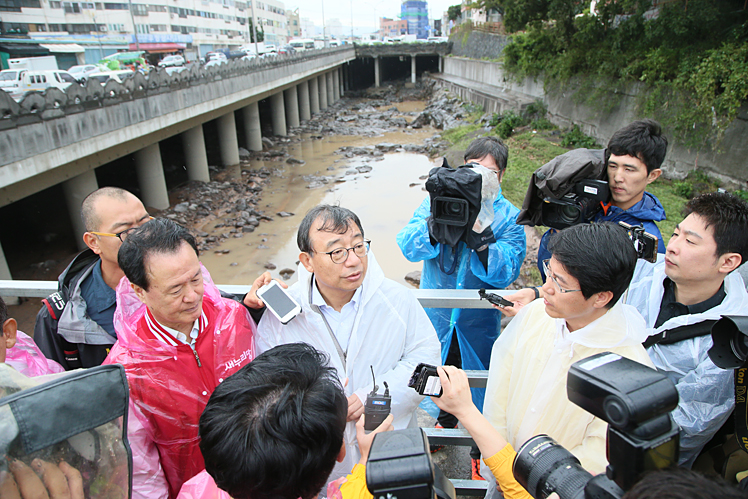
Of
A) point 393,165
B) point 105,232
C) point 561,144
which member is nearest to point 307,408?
point 105,232

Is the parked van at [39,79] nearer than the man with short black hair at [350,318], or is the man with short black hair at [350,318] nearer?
the man with short black hair at [350,318]

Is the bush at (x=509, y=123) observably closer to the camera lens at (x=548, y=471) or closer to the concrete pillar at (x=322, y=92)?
the camera lens at (x=548, y=471)

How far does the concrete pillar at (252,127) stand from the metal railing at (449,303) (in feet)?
55.4

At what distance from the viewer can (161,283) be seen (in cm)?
166

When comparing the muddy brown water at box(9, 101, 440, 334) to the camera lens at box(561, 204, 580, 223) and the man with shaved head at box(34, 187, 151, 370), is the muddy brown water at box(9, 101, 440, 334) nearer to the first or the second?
the camera lens at box(561, 204, 580, 223)

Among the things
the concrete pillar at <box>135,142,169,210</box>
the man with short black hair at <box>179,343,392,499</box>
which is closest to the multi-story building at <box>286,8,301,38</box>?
the concrete pillar at <box>135,142,169,210</box>

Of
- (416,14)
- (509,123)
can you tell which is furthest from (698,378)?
(416,14)

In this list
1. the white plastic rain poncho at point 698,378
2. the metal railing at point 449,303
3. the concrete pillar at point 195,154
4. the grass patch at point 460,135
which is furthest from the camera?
the grass patch at point 460,135

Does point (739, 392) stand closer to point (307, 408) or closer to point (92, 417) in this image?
point (307, 408)

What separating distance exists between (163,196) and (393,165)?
7.55 metres

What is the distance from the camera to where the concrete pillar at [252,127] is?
708 inches

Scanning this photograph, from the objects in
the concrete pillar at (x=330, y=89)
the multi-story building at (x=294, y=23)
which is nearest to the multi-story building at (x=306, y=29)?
the multi-story building at (x=294, y=23)

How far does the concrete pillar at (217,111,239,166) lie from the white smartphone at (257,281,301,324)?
15.4 meters

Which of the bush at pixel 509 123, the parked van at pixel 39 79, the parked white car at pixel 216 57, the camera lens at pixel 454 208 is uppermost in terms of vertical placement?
the parked white car at pixel 216 57
